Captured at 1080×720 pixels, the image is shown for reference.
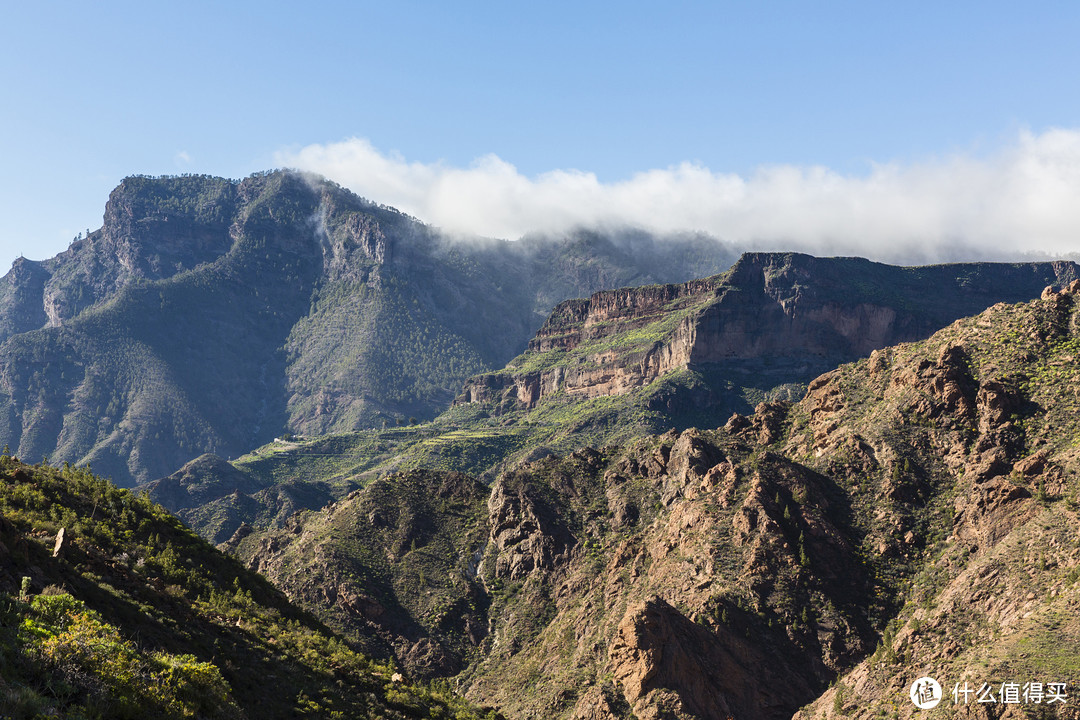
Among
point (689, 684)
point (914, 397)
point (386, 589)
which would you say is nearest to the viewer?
point (689, 684)

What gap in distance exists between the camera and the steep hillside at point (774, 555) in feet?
325

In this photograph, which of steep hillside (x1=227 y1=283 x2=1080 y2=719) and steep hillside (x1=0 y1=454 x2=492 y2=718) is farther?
steep hillside (x1=227 y1=283 x2=1080 y2=719)

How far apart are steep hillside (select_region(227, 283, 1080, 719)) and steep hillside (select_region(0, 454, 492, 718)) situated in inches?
1638

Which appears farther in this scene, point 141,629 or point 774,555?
point 774,555

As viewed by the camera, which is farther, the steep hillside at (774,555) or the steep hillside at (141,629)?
A: the steep hillside at (774,555)

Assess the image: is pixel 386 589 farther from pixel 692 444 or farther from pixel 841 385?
pixel 841 385

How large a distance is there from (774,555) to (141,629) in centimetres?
8539

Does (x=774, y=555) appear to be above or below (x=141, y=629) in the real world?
below

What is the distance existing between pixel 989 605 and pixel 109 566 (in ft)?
266

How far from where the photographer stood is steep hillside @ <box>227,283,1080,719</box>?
99.1m

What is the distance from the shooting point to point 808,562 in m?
120

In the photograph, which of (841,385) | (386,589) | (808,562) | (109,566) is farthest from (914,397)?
(109,566)

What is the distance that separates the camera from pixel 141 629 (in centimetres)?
5309

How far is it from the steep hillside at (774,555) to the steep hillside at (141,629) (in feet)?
136
